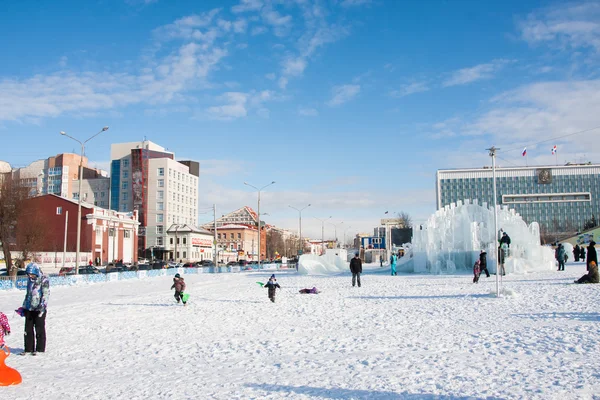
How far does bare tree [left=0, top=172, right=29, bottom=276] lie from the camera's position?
43.1 metres

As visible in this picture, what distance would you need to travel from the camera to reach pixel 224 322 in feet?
48.0

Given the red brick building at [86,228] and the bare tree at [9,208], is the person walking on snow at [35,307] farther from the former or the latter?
the red brick building at [86,228]

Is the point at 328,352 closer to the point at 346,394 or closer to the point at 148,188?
the point at 346,394

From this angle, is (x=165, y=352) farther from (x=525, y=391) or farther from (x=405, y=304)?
(x=405, y=304)

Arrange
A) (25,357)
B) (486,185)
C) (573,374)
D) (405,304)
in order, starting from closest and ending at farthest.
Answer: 1. (573,374)
2. (25,357)
3. (405,304)
4. (486,185)

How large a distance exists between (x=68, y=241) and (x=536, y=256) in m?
57.2

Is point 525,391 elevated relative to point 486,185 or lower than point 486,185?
lower

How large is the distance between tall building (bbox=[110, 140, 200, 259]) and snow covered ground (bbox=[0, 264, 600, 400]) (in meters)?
86.3

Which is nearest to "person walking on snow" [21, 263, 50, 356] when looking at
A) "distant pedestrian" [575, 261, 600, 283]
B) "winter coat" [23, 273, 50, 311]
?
"winter coat" [23, 273, 50, 311]

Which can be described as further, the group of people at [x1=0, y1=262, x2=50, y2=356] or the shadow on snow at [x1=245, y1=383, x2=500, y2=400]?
the group of people at [x1=0, y1=262, x2=50, y2=356]

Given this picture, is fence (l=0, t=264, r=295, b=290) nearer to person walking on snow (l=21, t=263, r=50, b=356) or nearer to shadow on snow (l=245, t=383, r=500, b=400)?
person walking on snow (l=21, t=263, r=50, b=356)

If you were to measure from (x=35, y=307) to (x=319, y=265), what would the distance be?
36.2 meters

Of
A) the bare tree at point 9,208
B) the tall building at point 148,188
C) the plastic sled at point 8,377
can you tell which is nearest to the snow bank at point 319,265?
the bare tree at point 9,208

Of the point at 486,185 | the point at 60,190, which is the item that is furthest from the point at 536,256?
the point at 486,185
